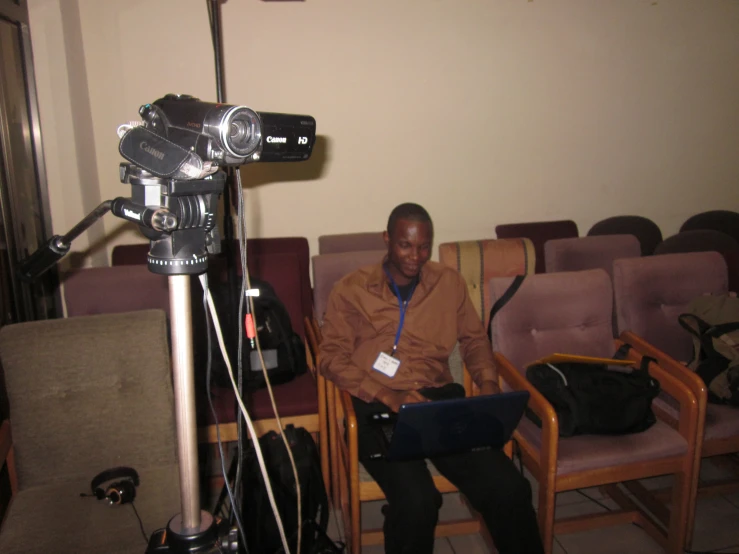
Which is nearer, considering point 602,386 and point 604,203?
point 602,386

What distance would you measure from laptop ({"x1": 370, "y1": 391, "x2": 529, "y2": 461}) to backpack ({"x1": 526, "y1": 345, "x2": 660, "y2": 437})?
26cm

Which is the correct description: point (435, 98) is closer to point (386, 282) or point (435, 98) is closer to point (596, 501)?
point (386, 282)

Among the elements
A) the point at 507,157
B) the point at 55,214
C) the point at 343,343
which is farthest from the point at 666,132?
the point at 55,214

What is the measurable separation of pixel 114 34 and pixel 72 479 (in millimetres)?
2164

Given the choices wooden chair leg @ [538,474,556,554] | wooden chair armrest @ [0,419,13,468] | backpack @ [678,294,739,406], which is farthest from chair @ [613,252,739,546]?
wooden chair armrest @ [0,419,13,468]

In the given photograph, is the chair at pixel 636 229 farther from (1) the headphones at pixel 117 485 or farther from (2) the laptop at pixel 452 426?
(1) the headphones at pixel 117 485

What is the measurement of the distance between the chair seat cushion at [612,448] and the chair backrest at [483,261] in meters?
0.73

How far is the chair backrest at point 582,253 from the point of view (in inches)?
114

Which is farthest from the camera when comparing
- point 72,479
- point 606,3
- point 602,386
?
point 606,3

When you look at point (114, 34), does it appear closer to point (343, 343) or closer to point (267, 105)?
point (267, 105)

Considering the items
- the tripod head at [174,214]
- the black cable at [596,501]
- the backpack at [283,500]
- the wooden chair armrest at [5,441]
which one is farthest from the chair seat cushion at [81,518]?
the black cable at [596,501]

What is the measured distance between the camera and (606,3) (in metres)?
3.33

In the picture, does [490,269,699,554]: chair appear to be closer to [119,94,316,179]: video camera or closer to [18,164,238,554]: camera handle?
[18,164,238,554]: camera handle


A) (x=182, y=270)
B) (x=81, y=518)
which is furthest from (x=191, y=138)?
(x=81, y=518)
